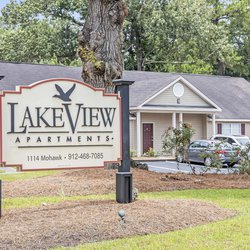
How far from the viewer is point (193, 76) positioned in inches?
1570

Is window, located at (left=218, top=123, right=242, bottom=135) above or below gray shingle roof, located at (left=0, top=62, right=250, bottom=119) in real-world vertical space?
below

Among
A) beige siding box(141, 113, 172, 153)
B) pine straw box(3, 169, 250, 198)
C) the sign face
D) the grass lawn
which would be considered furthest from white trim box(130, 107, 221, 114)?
the grass lawn

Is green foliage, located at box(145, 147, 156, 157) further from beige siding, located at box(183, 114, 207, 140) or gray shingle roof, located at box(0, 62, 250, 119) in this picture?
beige siding, located at box(183, 114, 207, 140)

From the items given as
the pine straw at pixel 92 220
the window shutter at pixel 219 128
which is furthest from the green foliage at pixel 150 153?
the pine straw at pixel 92 220

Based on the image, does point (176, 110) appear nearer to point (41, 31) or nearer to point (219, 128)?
point (219, 128)

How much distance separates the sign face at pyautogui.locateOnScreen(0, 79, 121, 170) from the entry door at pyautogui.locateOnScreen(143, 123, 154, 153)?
74.1 ft

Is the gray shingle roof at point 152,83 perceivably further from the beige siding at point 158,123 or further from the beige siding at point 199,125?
the beige siding at point 158,123

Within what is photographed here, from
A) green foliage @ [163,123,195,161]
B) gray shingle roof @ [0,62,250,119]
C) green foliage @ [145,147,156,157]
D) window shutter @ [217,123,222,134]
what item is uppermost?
gray shingle roof @ [0,62,250,119]

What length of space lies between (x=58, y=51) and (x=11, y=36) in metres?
4.36

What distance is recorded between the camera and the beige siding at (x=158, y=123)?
105 ft

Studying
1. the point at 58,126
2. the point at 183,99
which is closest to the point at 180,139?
the point at 58,126

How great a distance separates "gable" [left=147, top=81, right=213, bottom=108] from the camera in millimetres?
31266

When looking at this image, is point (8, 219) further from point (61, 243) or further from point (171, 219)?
point (171, 219)

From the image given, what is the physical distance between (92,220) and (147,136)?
80.6 feet
